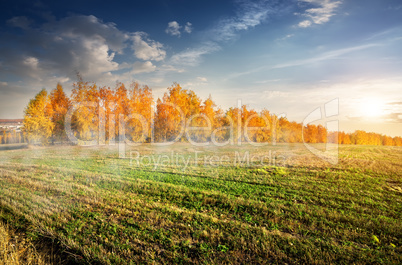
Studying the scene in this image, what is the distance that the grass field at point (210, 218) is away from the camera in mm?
4027

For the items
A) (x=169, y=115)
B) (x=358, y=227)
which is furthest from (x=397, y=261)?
(x=169, y=115)

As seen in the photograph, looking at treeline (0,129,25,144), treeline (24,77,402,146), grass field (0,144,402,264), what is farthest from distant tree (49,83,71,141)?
treeline (0,129,25,144)

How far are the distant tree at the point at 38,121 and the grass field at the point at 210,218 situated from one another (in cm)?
2437

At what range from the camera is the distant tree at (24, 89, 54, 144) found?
28.8 m

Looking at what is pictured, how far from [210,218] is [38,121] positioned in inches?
1362

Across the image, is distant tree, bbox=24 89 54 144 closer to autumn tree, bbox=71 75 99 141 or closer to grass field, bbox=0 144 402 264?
autumn tree, bbox=71 75 99 141

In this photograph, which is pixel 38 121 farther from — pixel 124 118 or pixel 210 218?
pixel 210 218

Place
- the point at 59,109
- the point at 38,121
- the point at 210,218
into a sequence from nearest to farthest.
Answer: the point at 210,218 < the point at 38,121 < the point at 59,109

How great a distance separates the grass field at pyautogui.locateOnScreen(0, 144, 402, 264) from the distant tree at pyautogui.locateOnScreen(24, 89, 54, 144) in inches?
959

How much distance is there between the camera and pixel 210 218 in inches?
216

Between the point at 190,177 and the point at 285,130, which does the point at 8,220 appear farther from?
the point at 285,130

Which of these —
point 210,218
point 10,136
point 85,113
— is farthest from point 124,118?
point 10,136

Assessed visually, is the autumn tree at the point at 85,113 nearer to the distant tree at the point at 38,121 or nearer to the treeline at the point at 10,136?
the distant tree at the point at 38,121

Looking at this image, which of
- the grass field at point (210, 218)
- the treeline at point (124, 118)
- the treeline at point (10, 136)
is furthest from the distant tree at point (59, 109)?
the treeline at point (10, 136)
